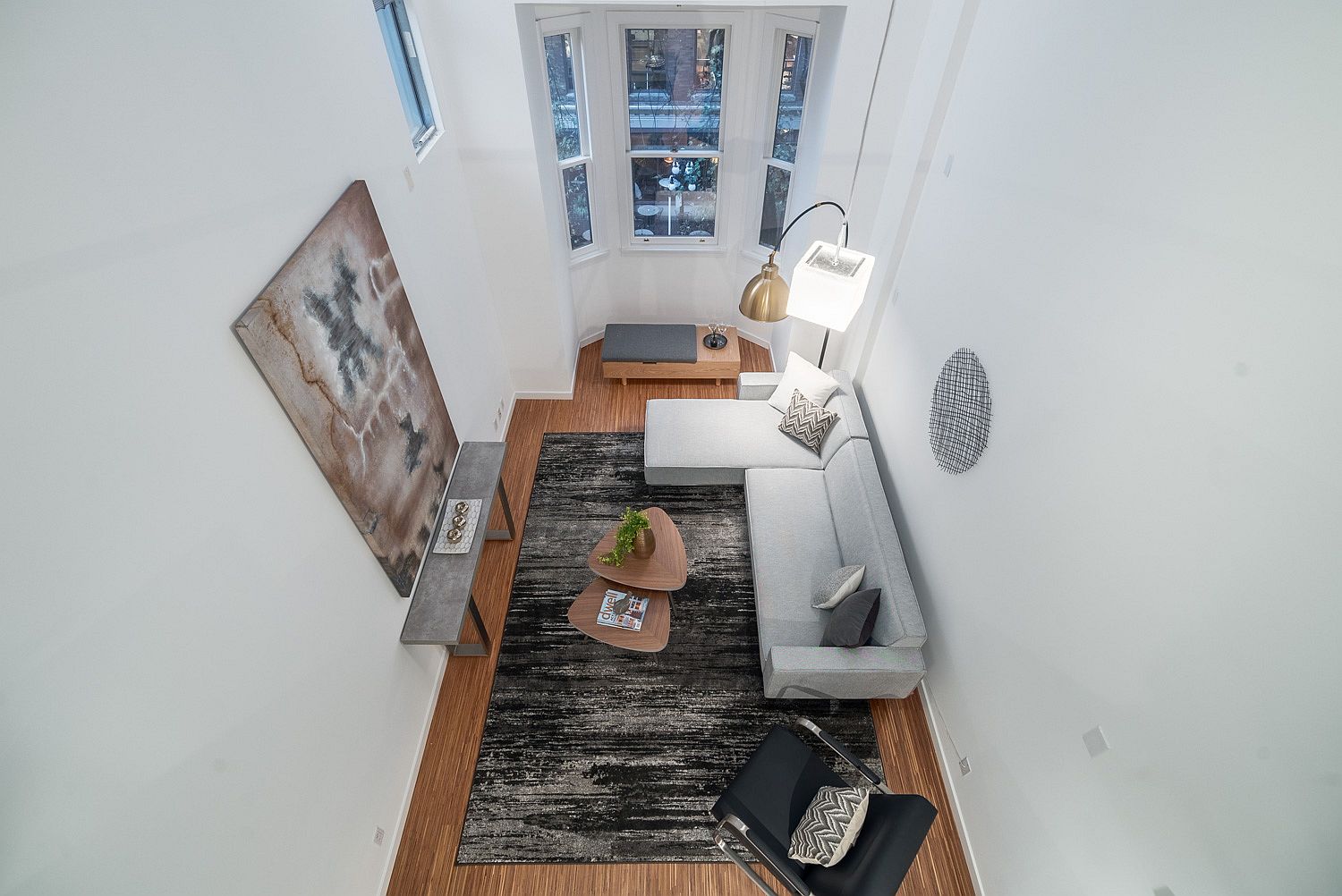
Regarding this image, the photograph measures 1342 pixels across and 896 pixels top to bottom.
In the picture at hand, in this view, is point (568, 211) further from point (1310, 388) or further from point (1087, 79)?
point (1310, 388)

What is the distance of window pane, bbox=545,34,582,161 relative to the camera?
170 inches

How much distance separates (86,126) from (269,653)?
1.53 meters

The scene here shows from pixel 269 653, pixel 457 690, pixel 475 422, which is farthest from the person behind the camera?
pixel 475 422

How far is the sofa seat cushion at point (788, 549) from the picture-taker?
339 centimetres

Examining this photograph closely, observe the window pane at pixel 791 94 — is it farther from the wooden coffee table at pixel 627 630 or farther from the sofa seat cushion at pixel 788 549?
the wooden coffee table at pixel 627 630

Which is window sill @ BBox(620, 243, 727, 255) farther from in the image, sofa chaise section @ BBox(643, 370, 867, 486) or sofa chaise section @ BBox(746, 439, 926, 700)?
sofa chaise section @ BBox(746, 439, 926, 700)

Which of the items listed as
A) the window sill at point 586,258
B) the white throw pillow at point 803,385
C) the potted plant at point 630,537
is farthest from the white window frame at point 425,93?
the white throw pillow at point 803,385

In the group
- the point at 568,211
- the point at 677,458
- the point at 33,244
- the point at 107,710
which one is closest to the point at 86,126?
the point at 33,244

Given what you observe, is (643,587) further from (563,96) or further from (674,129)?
(674,129)

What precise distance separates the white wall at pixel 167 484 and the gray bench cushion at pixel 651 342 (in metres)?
Result: 2.97

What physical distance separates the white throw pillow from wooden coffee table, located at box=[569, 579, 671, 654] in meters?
1.85

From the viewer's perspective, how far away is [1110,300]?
2.06 metres

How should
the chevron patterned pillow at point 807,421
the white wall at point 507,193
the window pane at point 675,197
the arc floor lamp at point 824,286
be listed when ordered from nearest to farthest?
the arc floor lamp at point 824,286, the white wall at point 507,193, the chevron patterned pillow at point 807,421, the window pane at point 675,197

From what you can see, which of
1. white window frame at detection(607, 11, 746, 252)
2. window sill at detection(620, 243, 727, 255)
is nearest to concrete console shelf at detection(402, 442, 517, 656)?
window sill at detection(620, 243, 727, 255)
